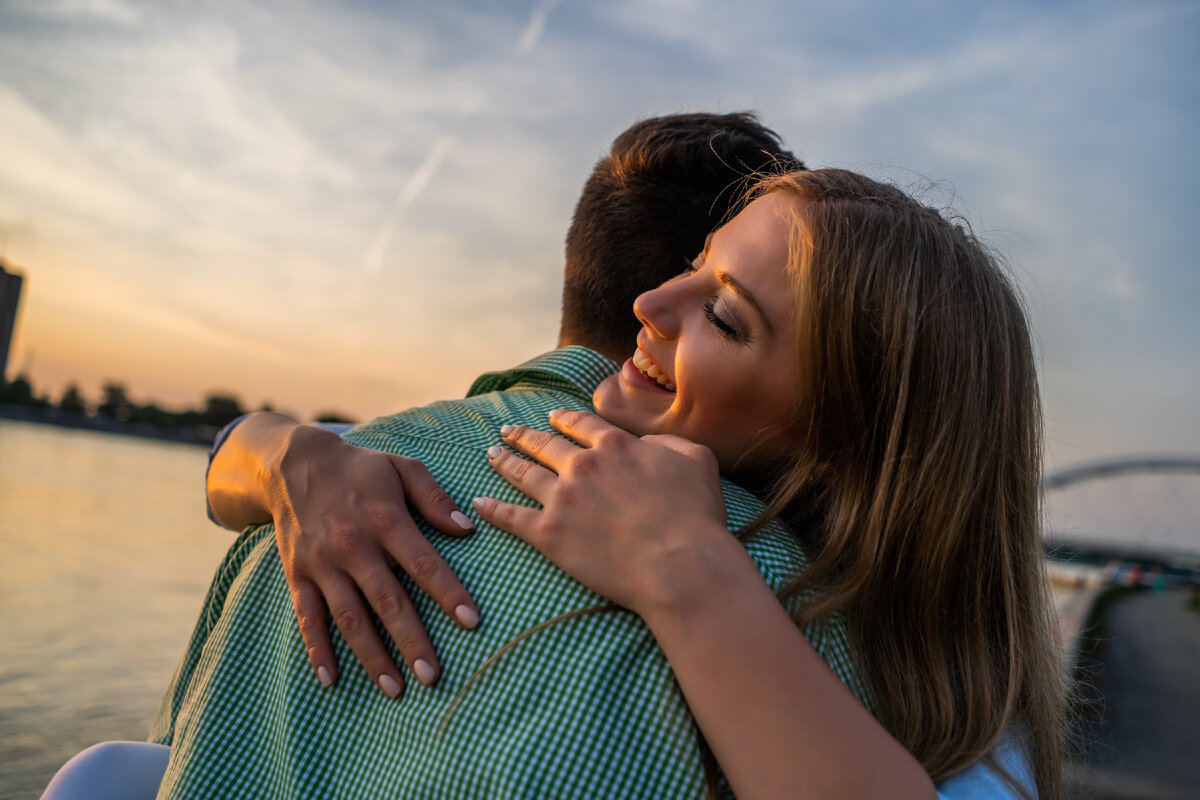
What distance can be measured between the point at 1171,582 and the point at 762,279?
71.4 metres

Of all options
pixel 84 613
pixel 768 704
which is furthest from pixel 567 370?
pixel 84 613

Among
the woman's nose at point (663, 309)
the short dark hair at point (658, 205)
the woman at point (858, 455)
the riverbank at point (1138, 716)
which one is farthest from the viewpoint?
the riverbank at point (1138, 716)

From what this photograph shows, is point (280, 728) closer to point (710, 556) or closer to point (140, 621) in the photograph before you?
point (710, 556)

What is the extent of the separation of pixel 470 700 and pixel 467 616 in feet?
0.40

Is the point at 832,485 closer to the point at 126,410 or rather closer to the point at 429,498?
the point at 429,498

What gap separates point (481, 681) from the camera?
1.11 metres

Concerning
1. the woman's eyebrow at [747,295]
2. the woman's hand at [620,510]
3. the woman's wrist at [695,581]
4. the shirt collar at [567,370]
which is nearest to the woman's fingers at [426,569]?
the woman's hand at [620,510]

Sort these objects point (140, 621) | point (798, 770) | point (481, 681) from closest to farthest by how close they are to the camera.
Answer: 1. point (798, 770)
2. point (481, 681)
3. point (140, 621)

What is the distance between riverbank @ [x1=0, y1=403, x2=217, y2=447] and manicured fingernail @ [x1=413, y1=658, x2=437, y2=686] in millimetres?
69529

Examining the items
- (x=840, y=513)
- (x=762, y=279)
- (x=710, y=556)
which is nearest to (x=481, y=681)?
(x=710, y=556)

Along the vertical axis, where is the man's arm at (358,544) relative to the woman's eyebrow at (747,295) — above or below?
below

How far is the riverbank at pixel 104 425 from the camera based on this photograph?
65.9 meters

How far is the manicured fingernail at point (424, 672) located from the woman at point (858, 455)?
9.3 inches

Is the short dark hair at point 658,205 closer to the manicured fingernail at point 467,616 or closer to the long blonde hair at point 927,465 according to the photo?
the long blonde hair at point 927,465
